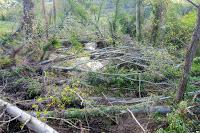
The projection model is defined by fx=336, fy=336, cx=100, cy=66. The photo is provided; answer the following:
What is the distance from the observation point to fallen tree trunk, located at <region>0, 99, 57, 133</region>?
511 centimetres

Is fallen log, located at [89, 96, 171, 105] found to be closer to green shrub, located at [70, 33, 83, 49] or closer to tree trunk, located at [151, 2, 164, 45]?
green shrub, located at [70, 33, 83, 49]

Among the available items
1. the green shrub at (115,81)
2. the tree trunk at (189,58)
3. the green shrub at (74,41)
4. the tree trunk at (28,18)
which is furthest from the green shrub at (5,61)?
the tree trunk at (189,58)

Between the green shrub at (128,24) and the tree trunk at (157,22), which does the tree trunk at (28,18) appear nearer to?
the green shrub at (128,24)

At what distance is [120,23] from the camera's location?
1575 cm

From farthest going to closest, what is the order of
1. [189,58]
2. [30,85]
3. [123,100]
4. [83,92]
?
[30,85] < [83,92] < [123,100] < [189,58]

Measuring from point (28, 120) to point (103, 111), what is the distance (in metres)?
1.37

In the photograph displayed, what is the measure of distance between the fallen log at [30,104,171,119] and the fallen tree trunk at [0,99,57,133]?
357 mm

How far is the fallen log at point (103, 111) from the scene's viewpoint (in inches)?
233

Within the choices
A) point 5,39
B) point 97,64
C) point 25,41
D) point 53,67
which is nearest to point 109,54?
point 97,64

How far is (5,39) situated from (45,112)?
17.3 ft

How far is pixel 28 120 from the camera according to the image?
5312 millimetres

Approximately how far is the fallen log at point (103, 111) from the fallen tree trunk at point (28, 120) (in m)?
0.36

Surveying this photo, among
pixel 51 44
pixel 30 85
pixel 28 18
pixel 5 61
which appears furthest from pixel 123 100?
pixel 28 18

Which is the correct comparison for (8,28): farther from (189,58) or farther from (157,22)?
(189,58)
